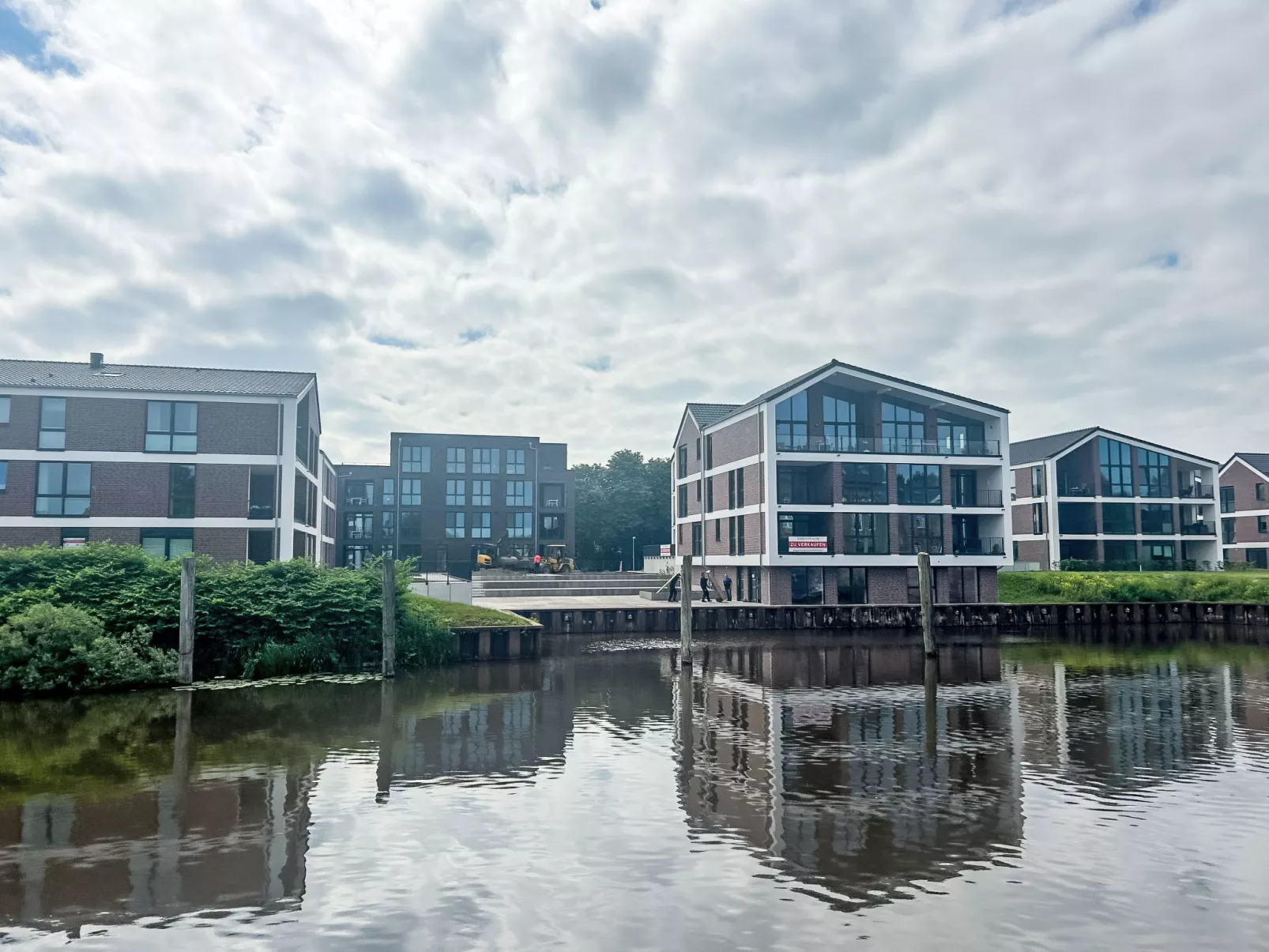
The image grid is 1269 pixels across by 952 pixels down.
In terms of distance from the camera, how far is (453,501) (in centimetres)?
7788

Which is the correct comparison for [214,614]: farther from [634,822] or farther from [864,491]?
[864,491]

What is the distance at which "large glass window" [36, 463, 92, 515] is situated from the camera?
3684 cm

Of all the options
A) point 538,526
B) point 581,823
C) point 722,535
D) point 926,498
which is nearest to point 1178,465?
point 926,498

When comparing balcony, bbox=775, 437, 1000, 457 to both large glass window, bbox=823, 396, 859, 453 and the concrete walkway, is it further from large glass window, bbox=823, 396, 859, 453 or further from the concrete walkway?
the concrete walkway

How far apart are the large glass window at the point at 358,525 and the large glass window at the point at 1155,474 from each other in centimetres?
6154

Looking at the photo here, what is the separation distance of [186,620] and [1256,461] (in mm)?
83204

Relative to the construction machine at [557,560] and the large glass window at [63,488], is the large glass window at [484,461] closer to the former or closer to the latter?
the construction machine at [557,560]

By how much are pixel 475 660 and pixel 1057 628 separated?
28.8 metres

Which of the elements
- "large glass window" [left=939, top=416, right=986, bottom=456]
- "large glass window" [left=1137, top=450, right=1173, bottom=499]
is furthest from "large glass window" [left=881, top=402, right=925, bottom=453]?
"large glass window" [left=1137, top=450, right=1173, bottom=499]

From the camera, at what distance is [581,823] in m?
11.9

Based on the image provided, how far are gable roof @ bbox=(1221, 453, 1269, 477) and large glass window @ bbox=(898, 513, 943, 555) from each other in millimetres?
44017

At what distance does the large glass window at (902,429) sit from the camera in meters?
46.8

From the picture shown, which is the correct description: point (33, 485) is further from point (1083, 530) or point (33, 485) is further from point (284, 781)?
point (1083, 530)

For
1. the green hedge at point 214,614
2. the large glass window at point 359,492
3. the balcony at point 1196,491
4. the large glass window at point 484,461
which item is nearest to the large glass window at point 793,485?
the green hedge at point 214,614
